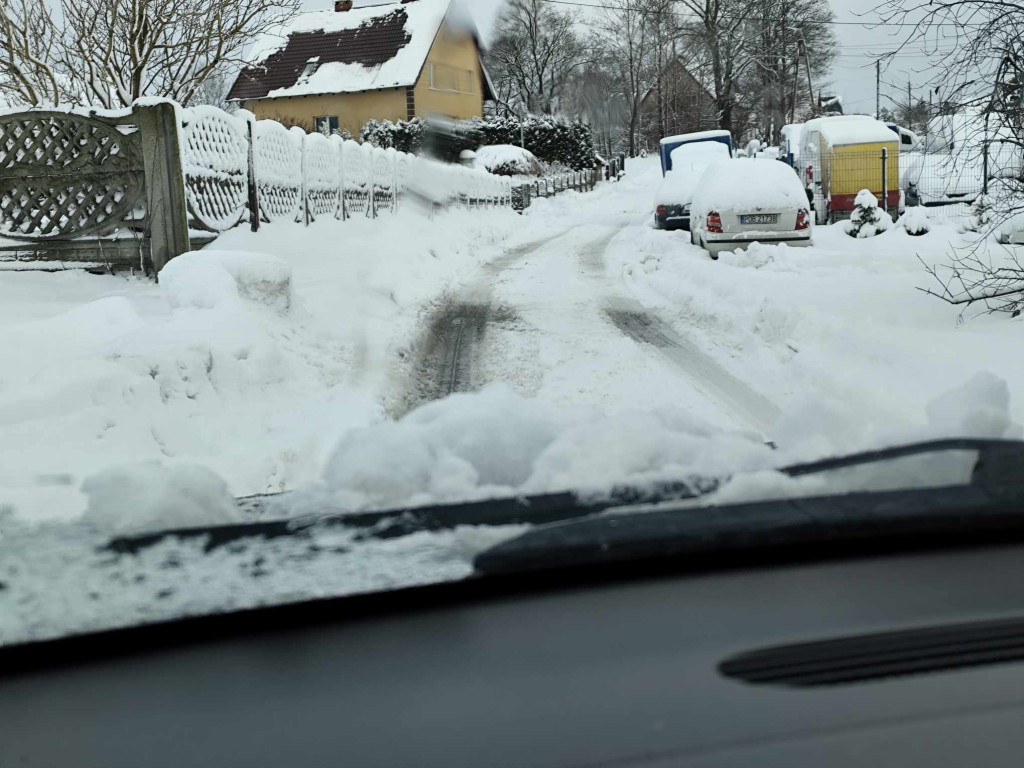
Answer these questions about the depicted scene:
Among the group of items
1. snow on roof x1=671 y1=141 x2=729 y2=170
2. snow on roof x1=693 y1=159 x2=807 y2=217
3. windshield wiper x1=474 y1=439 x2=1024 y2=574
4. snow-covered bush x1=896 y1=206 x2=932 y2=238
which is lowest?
windshield wiper x1=474 y1=439 x2=1024 y2=574

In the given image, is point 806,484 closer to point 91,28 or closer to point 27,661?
point 27,661

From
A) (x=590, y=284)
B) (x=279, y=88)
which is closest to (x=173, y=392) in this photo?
(x=590, y=284)

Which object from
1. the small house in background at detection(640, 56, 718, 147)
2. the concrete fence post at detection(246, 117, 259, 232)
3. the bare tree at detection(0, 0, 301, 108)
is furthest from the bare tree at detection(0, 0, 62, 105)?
the small house in background at detection(640, 56, 718, 147)

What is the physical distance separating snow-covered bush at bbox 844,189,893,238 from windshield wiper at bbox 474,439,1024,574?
15.7 metres

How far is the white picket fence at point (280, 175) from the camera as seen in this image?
10.0m

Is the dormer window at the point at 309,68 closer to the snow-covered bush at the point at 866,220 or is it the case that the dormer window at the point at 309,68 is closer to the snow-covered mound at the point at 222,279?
the snow-covered bush at the point at 866,220

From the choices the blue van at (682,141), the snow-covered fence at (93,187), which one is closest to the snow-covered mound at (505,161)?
the blue van at (682,141)

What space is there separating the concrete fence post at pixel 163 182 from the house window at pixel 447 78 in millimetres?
34820

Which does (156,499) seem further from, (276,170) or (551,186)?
(551,186)

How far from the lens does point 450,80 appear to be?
1714 inches

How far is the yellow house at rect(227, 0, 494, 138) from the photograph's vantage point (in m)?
40.8

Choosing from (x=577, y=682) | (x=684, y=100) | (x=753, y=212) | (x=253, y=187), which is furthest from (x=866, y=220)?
(x=684, y=100)

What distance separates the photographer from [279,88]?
41.4 m

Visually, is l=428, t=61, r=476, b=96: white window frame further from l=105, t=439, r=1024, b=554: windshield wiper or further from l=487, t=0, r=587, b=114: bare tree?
l=105, t=439, r=1024, b=554: windshield wiper
